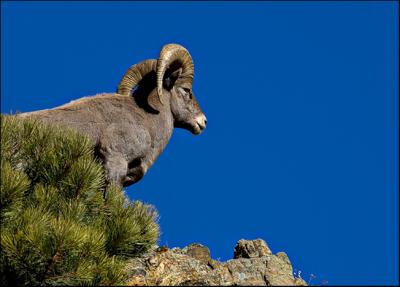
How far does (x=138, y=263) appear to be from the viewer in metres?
16.2

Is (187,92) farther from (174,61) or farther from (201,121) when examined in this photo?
(174,61)

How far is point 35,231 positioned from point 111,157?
5331 mm

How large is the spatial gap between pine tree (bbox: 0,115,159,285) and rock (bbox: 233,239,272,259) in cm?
261

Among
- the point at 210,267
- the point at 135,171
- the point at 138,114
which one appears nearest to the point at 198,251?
the point at 210,267

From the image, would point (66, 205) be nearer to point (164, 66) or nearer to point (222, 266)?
point (222, 266)

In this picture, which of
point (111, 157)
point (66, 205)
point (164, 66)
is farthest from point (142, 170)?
point (66, 205)

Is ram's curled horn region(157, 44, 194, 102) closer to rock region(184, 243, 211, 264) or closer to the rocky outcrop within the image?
rock region(184, 243, 211, 264)

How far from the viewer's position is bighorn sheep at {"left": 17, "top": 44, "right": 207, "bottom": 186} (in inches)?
709

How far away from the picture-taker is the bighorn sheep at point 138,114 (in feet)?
59.1

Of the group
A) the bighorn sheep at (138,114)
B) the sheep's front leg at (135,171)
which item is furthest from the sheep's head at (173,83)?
the sheep's front leg at (135,171)

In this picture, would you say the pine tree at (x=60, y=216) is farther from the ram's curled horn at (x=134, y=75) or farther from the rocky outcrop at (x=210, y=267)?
the ram's curled horn at (x=134, y=75)

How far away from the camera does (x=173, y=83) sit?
2056 centimetres

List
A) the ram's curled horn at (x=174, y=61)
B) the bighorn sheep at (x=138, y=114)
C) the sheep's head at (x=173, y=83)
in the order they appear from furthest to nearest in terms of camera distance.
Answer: the sheep's head at (x=173, y=83) < the ram's curled horn at (x=174, y=61) < the bighorn sheep at (x=138, y=114)

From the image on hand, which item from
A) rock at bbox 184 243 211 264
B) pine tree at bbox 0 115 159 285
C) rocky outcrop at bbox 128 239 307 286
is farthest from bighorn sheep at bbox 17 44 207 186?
pine tree at bbox 0 115 159 285
